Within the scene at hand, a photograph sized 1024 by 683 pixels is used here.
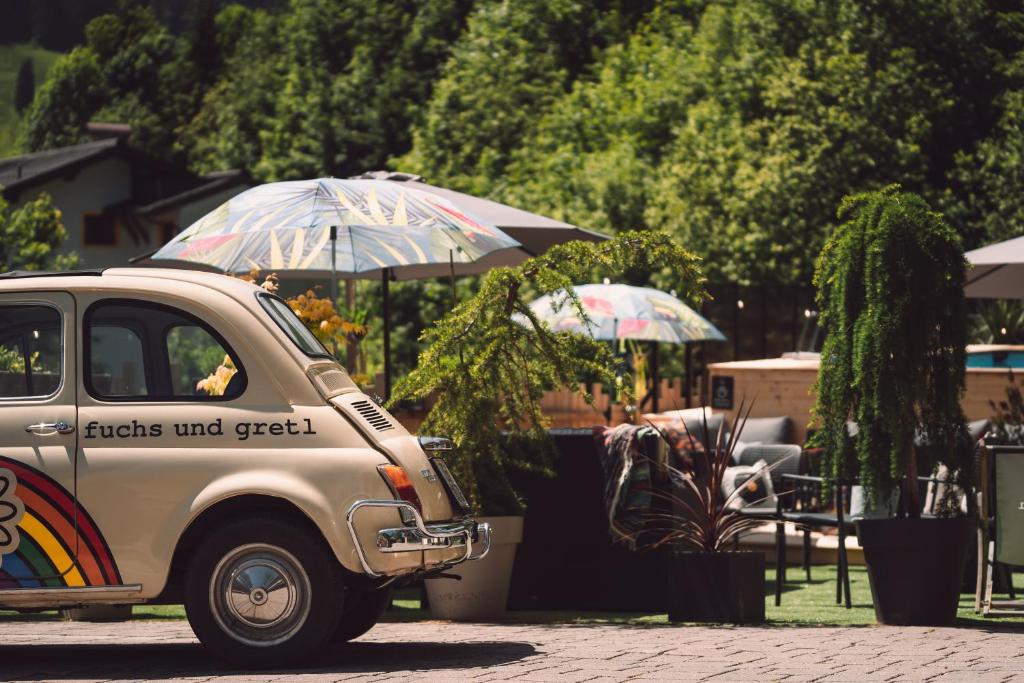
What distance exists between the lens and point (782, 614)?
1130 cm

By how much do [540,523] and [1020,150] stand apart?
73.2 feet

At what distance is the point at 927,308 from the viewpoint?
406 inches

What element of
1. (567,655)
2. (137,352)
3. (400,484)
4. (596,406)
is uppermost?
(137,352)

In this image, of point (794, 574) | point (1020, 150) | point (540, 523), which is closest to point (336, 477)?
point (540, 523)

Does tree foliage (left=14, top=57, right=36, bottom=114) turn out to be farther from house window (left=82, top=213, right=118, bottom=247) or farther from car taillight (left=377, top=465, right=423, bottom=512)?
car taillight (left=377, top=465, right=423, bottom=512)

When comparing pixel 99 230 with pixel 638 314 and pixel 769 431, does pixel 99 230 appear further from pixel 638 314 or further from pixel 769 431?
pixel 769 431

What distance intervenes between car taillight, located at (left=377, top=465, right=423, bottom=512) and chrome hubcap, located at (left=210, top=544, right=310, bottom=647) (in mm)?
550

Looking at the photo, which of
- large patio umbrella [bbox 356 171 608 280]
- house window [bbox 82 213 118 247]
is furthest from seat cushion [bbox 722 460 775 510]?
house window [bbox 82 213 118 247]

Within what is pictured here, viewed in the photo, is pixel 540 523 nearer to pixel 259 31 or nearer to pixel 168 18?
pixel 259 31

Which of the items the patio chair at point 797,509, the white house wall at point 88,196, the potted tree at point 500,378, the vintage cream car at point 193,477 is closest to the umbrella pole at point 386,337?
the potted tree at point 500,378

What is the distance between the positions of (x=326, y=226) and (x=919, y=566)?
4.24 m

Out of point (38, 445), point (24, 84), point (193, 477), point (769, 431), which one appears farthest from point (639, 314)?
point (24, 84)

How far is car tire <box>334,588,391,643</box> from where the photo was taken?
9.18 meters

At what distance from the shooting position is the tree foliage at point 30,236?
36.0 m
